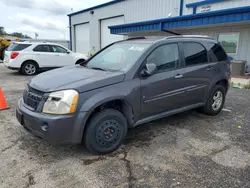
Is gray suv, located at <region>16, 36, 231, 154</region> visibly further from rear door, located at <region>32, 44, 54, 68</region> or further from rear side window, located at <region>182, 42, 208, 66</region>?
rear door, located at <region>32, 44, 54, 68</region>

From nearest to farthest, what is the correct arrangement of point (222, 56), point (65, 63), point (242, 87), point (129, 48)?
point (129, 48) → point (222, 56) → point (242, 87) → point (65, 63)

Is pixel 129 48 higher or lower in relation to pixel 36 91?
higher

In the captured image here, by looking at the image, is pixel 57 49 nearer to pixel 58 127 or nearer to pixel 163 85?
pixel 163 85

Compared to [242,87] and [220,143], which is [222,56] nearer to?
[220,143]

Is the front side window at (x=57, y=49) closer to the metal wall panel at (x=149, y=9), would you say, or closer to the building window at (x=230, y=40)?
the metal wall panel at (x=149, y=9)

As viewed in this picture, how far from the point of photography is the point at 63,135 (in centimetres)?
282

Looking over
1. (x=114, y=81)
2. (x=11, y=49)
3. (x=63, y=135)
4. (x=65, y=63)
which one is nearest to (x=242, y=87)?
(x=114, y=81)

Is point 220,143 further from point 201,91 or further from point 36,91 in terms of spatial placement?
point 36,91

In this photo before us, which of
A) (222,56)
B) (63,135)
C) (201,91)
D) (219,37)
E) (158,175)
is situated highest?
(219,37)

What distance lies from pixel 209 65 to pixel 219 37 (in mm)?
8603

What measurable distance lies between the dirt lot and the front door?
0.57 metres

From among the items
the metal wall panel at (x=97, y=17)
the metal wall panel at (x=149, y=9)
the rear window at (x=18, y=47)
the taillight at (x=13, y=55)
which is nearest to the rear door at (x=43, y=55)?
the rear window at (x=18, y=47)

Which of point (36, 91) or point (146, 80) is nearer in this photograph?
point (36, 91)

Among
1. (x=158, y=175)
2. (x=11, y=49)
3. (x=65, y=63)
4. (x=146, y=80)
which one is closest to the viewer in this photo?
(x=158, y=175)
